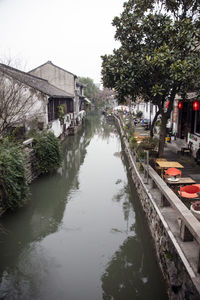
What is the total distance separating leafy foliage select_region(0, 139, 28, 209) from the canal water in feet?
3.00

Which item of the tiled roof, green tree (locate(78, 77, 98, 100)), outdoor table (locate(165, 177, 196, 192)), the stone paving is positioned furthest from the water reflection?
green tree (locate(78, 77, 98, 100))

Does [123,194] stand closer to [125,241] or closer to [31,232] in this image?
[125,241]

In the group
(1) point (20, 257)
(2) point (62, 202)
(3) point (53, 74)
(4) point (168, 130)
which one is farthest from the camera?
(3) point (53, 74)

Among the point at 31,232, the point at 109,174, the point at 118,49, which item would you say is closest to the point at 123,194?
the point at 109,174

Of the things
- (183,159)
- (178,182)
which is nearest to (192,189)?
(178,182)

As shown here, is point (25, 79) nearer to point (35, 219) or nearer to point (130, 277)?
point (35, 219)

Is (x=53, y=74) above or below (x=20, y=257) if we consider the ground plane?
above

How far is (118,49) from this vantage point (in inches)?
416

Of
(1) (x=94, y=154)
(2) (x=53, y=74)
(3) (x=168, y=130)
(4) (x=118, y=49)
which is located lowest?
(1) (x=94, y=154)

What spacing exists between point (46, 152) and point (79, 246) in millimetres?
6425

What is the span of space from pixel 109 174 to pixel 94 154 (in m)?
5.70

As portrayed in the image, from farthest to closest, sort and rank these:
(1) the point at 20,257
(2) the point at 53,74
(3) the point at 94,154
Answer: (2) the point at 53,74 → (3) the point at 94,154 → (1) the point at 20,257

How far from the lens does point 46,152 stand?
1304 centimetres

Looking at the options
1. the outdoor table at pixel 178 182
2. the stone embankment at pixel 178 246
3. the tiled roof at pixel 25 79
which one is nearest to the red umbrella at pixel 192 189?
the stone embankment at pixel 178 246
